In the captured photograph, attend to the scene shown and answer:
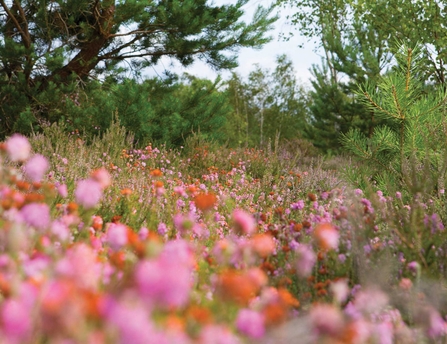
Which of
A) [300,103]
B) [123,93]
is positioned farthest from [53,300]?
[300,103]

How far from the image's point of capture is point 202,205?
1331 mm

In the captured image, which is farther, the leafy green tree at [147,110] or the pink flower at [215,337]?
the leafy green tree at [147,110]

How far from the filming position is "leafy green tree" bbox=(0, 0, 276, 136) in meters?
8.31

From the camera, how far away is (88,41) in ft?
31.2

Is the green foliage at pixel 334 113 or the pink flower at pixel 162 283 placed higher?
the green foliage at pixel 334 113

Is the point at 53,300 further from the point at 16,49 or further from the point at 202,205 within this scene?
the point at 16,49

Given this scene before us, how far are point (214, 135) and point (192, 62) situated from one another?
5.86 ft

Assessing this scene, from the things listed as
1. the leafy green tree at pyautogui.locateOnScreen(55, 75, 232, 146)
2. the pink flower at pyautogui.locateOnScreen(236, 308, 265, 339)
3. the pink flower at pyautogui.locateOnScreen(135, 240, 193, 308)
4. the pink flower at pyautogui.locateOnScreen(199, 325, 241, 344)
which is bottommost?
the pink flower at pyautogui.locateOnScreen(236, 308, 265, 339)

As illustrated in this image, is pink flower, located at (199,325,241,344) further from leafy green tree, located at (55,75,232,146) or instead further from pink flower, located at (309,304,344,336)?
leafy green tree, located at (55,75,232,146)

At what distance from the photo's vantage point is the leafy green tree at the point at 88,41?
8.31 metres

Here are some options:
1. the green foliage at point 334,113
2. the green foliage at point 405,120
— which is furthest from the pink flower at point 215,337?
the green foliage at point 334,113

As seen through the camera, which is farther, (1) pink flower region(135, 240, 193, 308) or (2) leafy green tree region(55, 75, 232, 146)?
(2) leafy green tree region(55, 75, 232, 146)

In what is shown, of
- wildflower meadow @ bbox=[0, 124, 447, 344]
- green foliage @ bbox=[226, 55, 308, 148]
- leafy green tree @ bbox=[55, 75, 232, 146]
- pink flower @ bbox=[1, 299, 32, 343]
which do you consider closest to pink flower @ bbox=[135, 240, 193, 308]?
wildflower meadow @ bbox=[0, 124, 447, 344]

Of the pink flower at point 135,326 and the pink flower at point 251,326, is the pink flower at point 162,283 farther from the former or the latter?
the pink flower at point 251,326
